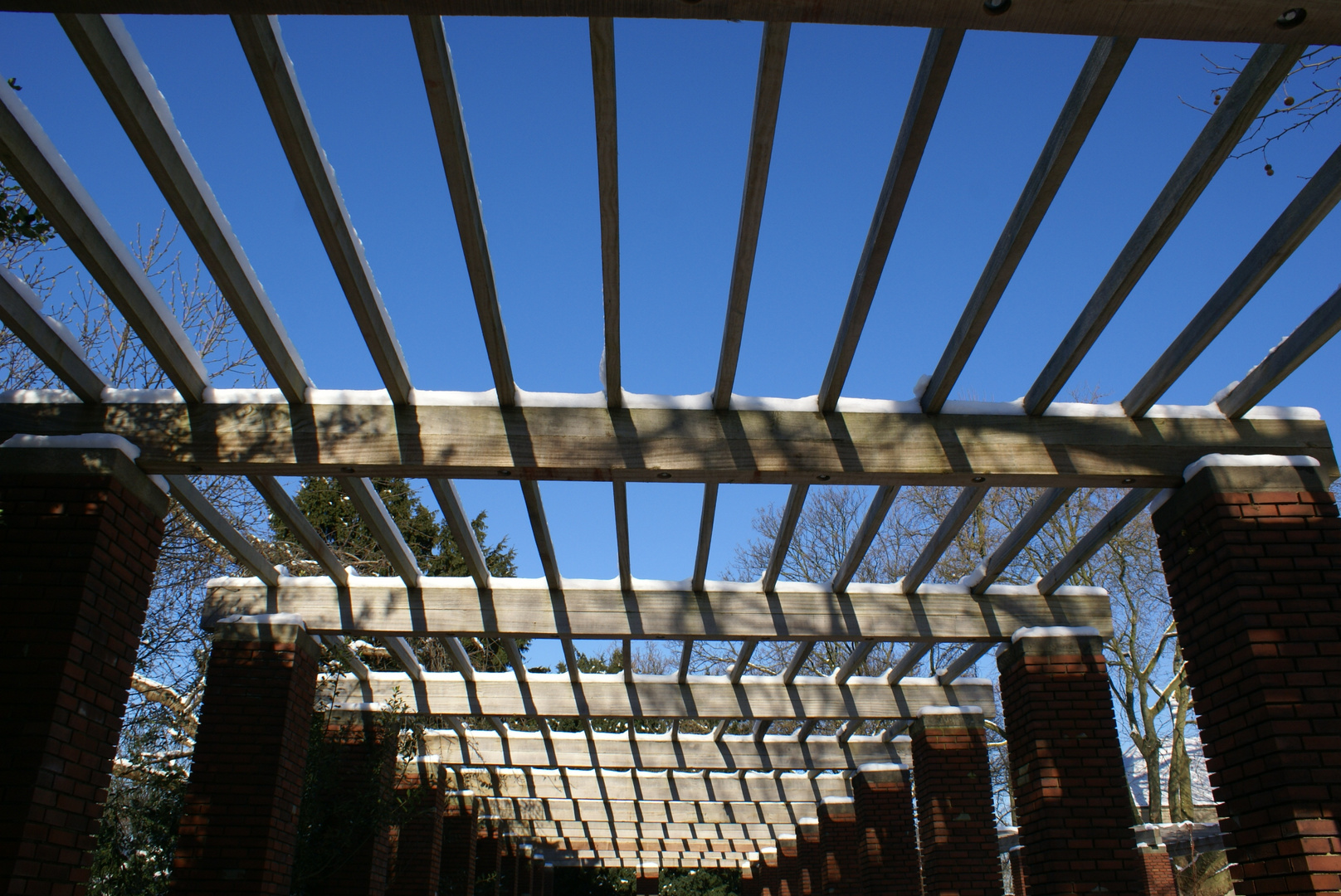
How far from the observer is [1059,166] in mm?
3914

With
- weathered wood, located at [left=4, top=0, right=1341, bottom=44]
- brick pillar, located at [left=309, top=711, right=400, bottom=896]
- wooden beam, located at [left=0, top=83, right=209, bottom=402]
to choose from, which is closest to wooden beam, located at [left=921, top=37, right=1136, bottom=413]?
weathered wood, located at [left=4, top=0, right=1341, bottom=44]

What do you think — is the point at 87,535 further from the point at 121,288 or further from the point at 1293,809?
the point at 1293,809

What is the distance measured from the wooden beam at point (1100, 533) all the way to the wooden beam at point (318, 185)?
14.7ft

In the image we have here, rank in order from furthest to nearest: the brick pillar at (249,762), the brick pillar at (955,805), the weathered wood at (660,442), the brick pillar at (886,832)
Answer: the brick pillar at (886,832)
the brick pillar at (955,805)
the brick pillar at (249,762)
the weathered wood at (660,442)

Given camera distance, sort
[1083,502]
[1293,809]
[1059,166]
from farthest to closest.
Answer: [1083,502]
[1293,809]
[1059,166]

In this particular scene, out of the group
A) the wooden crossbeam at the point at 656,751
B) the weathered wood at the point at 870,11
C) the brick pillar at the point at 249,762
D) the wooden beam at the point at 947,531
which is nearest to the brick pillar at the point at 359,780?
the brick pillar at the point at 249,762

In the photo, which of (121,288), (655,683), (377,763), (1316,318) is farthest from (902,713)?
(121,288)

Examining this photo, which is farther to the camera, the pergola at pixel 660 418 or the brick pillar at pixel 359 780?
the brick pillar at pixel 359 780

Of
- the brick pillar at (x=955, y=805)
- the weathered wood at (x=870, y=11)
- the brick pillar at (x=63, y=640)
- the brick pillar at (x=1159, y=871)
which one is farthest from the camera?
the brick pillar at (x=1159, y=871)

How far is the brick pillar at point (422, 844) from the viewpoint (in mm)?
12328

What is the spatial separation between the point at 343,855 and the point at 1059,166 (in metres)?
8.96

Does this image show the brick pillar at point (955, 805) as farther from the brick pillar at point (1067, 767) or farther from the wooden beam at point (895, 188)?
the wooden beam at point (895, 188)

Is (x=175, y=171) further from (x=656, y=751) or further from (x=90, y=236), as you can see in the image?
(x=656, y=751)

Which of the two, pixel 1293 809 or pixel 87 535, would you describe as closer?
pixel 1293 809
